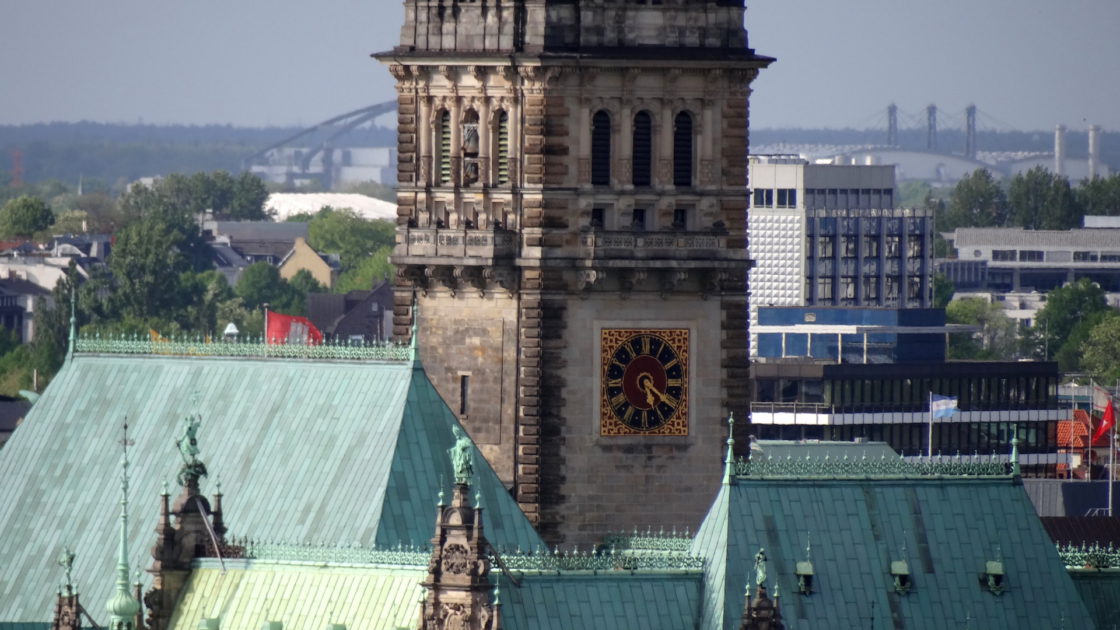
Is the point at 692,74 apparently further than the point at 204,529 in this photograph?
Yes

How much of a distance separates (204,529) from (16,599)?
982 cm

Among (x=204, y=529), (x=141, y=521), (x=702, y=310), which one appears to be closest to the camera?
(x=204, y=529)

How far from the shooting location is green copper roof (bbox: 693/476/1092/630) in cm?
10481

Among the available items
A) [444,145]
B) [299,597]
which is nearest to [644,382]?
[444,145]

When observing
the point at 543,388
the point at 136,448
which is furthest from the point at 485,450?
the point at 136,448

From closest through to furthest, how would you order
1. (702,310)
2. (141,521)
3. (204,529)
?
(204,529) < (141,521) < (702,310)

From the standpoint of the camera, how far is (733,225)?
122312 millimetres

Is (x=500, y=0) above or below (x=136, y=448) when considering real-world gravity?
above

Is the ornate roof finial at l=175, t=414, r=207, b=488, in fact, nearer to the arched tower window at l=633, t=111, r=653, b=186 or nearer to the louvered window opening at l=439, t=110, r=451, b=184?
the louvered window opening at l=439, t=110, r=451, b=184

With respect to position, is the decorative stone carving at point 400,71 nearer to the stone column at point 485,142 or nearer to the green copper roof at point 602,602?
the stone column at point 485,142

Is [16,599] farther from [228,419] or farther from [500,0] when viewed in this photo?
[500,0]

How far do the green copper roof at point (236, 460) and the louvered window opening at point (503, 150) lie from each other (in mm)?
8946

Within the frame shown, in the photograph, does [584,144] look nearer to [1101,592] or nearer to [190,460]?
[190,460]

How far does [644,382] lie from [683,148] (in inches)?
231
